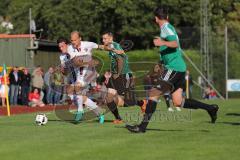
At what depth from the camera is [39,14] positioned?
6397cm

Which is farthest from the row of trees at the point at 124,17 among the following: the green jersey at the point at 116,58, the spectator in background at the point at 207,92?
the green jersey at the point at 116,58

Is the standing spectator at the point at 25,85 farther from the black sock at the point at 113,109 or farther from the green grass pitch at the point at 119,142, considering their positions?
the green grass pitch at the point at 119,142

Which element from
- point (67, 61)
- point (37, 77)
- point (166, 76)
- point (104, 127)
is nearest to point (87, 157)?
point (166, 76)

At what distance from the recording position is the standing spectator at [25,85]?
28891mm

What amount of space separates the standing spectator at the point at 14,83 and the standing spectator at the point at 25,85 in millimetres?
227

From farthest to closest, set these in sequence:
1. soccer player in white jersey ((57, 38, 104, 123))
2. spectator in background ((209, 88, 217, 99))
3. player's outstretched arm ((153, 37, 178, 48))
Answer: spectator in background ((209, 88, 217, 99)), soccer player in white jersey ((57, 38, 104, 123)), player's outstretched arm ((153, 37, 178, 48))

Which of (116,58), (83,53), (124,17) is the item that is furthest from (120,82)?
(124,17)

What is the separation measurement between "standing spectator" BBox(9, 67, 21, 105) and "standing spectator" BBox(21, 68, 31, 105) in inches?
8.9

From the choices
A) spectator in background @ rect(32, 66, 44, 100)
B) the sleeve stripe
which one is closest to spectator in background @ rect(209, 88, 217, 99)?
spectator in background @ rect(32, 66, 44, 100)

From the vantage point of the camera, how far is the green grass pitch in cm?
858

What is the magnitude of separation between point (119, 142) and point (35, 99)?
1962 cm

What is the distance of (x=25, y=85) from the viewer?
29.1 meters

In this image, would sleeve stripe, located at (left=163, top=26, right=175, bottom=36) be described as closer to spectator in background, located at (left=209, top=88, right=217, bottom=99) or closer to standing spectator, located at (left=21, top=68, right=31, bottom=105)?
standing spectator, located at (left=21, top=68, right=31, bottom=105)

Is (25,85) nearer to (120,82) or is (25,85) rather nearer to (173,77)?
(120,82)
